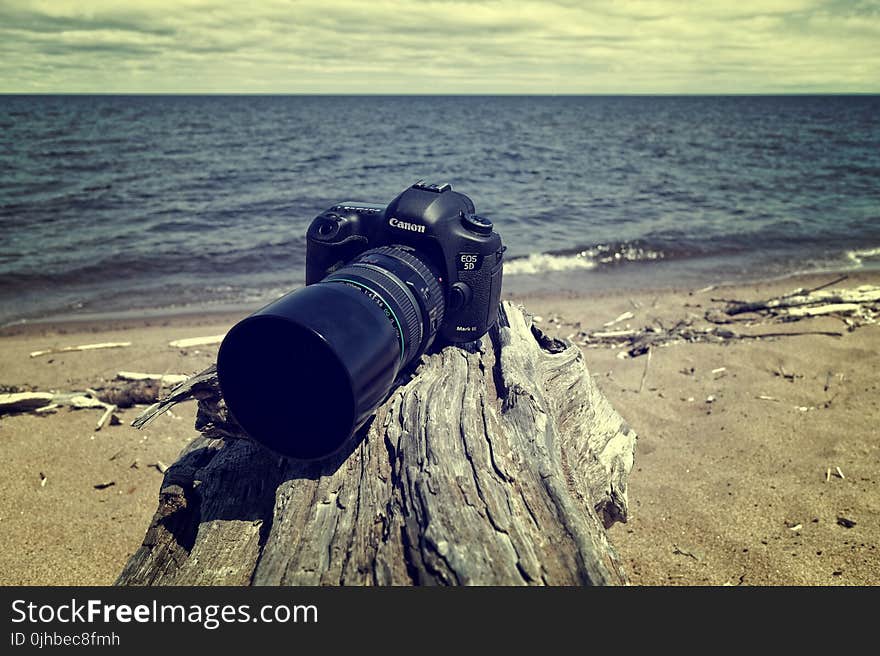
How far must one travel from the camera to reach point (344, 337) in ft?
6.61

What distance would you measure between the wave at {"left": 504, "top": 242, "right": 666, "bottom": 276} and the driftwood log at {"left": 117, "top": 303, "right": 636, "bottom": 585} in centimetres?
680

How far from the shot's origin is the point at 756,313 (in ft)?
21.1

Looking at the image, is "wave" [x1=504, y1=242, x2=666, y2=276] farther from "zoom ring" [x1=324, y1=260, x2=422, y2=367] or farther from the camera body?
"zoom ring" [x1=324, y1=260, x2=422, y2=367]

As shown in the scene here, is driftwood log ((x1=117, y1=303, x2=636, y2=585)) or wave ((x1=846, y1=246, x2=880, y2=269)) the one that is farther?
wave ((x1=846, y1=246, x2=880, y2=269))

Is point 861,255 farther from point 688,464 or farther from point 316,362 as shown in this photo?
point 316,362

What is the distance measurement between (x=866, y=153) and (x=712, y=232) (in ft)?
56.8

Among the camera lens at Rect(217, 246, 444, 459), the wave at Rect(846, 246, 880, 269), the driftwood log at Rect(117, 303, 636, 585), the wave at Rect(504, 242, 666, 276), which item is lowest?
the wave at Rect(504, 242, 666, 276)

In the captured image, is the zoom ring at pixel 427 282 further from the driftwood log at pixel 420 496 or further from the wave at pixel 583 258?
the wave at pixel 583 258

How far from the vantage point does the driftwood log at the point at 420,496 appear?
1.88 meters

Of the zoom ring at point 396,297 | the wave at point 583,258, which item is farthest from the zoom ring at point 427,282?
the wave at point 583,258

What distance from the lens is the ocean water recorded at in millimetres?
9109

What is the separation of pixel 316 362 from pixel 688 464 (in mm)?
2760

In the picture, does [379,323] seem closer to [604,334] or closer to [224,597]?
[224,597]

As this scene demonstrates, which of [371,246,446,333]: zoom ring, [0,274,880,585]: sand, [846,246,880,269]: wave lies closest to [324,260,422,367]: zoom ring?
[371,246,446,333]: zoom ring
